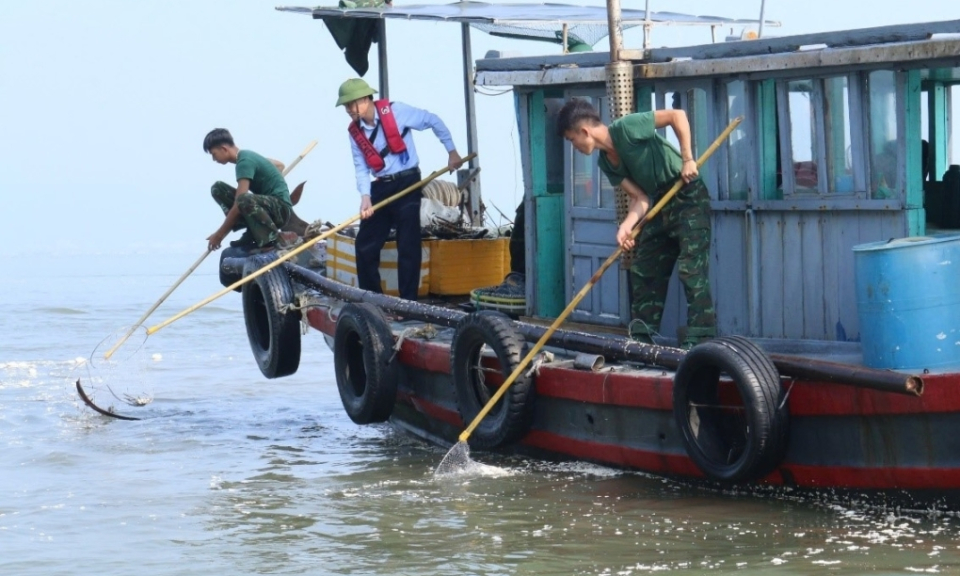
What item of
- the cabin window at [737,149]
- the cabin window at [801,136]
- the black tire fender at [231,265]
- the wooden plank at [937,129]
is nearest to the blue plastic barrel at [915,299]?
the cabin window at [801,136]

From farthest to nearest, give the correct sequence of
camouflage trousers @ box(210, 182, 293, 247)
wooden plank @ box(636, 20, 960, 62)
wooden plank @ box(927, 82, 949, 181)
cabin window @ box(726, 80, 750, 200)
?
camouflage trousers @ box(210, 182, 293, 247) → wooden plank @ box(927, 82, 949, 181) → cabin window @ box(726, 80, 750, 200) → wooden plank @ box(636, 20, 960, 62)

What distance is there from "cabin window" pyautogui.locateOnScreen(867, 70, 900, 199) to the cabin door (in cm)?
178

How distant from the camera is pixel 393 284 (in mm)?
11086

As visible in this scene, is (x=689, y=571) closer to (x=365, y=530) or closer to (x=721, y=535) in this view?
(x=721, y=535)

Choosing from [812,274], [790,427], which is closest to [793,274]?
[812,274]

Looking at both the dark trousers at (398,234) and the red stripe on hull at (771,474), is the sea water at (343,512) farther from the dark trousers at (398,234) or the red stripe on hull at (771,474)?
the dark trousers at (398,234)

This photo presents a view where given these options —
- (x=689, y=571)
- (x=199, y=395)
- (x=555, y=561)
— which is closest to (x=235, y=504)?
(x=555, y=561)

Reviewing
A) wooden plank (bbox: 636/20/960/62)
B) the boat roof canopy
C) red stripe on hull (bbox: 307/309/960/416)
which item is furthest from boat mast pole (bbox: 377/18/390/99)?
wooden plank (bbox: 636/20/960/62)

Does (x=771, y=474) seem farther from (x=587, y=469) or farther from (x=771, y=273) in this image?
(x=587, y=469)

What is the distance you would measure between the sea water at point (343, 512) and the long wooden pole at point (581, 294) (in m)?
0.47

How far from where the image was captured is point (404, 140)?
34.4 ft

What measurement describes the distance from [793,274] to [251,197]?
5239 millimetres

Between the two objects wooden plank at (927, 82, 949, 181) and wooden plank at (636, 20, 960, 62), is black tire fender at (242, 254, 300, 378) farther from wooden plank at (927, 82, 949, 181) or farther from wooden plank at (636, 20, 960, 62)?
wooden plank at (927, 82, 949, 181)

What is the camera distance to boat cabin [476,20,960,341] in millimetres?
7438
